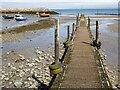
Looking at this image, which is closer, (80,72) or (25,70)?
(80,72)

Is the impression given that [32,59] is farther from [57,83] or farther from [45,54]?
[57,83]

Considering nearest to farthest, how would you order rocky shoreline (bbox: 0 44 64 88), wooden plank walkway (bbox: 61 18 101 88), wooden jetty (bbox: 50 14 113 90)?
wooden jetty (bbox: 50 14 113 90) < wooden plank walkway (bbox: 61 18 101 88) < rocky shoreline (bbox: 0 44 64 88)

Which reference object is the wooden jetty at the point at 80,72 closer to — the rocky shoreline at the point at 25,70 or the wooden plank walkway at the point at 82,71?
the wooden plank walkway at the point at 82,71

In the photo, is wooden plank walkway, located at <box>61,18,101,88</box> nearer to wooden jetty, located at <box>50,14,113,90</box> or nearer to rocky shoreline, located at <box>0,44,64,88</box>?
wooden jetty, located at <box>50,14,113,90</box>

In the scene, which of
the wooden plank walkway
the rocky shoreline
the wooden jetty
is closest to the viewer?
the wooden jetty

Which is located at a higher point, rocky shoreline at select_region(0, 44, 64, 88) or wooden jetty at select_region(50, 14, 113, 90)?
wooden jetty at select_region(50, 14, 113, 90)

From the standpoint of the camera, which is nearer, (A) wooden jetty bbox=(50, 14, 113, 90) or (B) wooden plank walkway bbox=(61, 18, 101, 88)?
(A) wooden jetty bbox=(50, 14, 113, 90)

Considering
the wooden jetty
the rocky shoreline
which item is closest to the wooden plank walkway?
the wooden jetty

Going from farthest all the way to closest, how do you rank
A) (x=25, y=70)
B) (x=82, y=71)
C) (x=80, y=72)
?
1. (x=25, y=70)
2. (x=82, y=71)
3. (x=80, y=72)

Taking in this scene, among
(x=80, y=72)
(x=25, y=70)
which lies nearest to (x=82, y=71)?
(x=80, y=72)

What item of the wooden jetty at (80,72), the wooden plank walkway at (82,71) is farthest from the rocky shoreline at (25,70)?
Answer: the wooden plank walkway at (82,71)

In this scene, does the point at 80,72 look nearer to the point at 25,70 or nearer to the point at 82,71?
the point at 82,71

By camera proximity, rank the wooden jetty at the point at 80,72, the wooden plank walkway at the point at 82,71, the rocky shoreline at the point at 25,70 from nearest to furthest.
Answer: the wooden jetty at the point at 80,72 → the wooden plank walkway at the point at 82,71 → the rocky shoreline at the point at 25,70

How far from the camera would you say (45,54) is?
23344 mm
